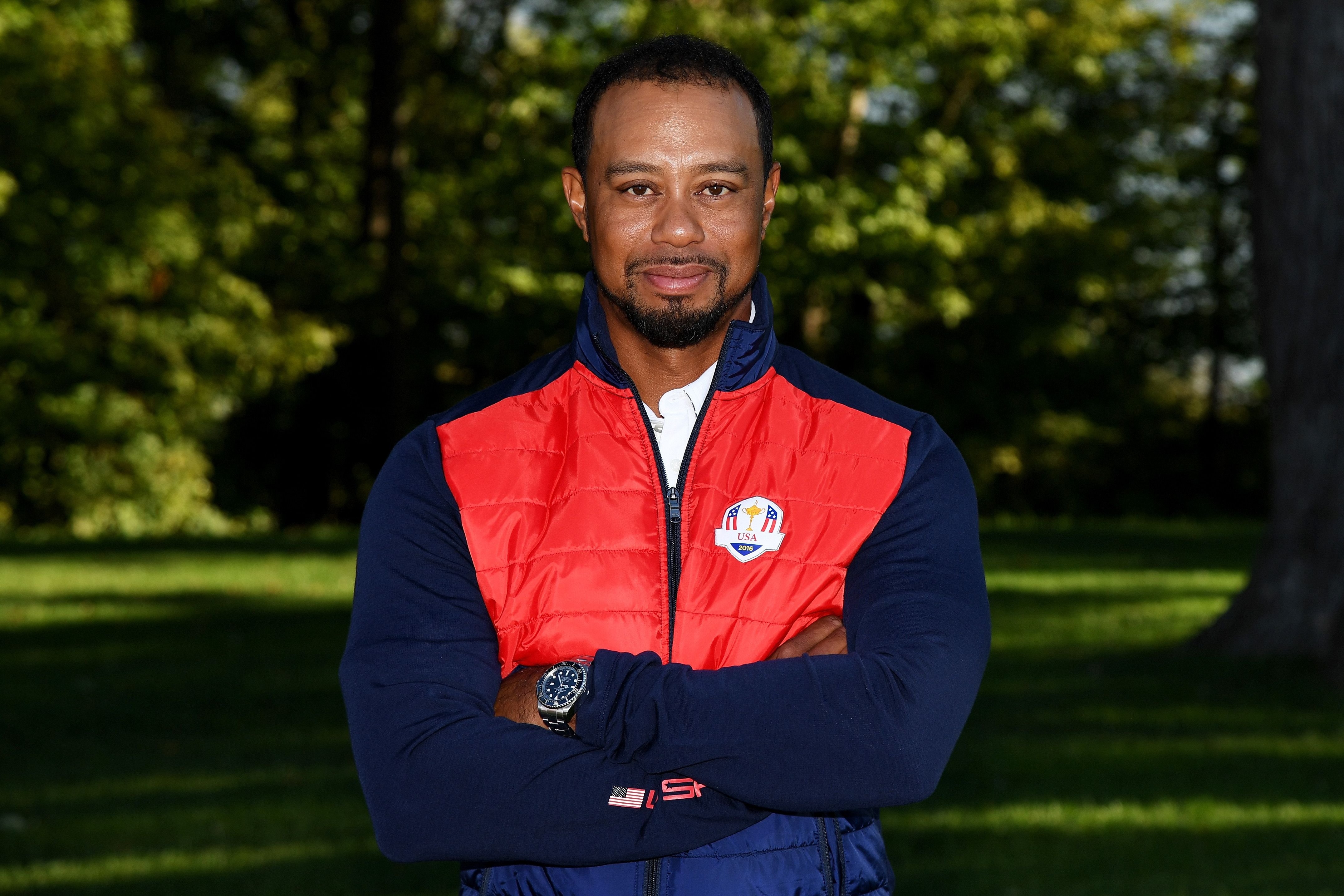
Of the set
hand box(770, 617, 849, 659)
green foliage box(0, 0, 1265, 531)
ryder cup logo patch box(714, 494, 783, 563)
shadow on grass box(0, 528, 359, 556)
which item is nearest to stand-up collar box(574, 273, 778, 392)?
ryder cup logo patch box(714, 494, 783, 563)

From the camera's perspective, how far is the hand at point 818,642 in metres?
2.54

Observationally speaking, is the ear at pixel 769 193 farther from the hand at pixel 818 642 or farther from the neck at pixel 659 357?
the hand at pixel 818 642

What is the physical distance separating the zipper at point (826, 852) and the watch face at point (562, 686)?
0.45 meters

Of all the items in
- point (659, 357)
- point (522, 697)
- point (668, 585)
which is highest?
point (659, 357)

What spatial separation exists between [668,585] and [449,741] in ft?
1.43

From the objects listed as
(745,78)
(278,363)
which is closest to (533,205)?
(278,363)

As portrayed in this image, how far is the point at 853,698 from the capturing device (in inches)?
95.3

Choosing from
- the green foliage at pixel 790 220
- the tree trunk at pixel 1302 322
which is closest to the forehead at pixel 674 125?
the tree trunk at pixel 1302 322

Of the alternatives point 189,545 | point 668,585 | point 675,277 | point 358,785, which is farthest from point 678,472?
point 189,545

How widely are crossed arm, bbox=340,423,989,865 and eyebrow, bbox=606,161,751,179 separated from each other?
561mm

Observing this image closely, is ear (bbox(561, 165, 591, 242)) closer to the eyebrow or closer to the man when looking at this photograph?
the man

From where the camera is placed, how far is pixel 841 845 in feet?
8.18

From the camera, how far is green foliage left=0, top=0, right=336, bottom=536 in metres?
24.1

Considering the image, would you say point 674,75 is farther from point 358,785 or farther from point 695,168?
point 358,785
